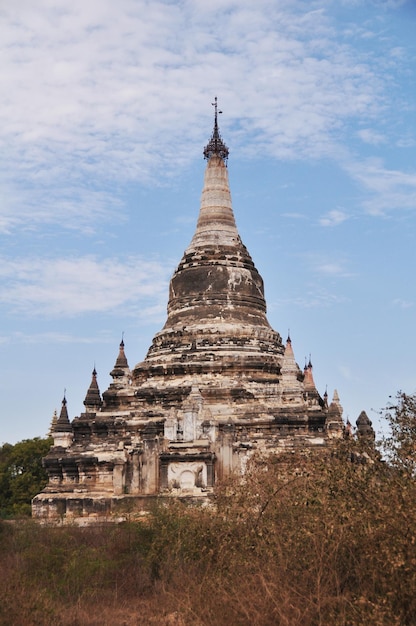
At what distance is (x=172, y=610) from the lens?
16297 mm

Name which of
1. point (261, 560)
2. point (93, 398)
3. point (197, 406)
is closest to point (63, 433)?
point (93, 398)

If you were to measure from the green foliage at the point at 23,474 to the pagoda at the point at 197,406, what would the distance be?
336 inches

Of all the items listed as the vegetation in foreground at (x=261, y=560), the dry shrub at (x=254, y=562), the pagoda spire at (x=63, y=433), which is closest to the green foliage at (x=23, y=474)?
the pagoda spire at (x=63, y=433)

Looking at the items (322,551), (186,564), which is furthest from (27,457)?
(322,551)

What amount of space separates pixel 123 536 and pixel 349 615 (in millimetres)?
11871

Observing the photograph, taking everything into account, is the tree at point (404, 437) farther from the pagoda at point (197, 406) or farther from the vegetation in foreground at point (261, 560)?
the pagoda at point (197, 406)

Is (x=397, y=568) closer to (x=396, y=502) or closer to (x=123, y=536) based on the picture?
(x=396, y=502)

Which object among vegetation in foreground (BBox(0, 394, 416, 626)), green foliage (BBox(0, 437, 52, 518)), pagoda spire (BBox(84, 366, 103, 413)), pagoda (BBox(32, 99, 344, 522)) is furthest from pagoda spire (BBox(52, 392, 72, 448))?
vegetation in foreground (BBox(0, 394, 416, 626))

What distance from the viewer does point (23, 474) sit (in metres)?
44.9

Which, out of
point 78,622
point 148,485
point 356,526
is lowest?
point 78,622

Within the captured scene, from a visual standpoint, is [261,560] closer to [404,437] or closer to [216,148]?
[404,437]

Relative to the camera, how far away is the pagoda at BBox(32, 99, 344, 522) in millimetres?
30469

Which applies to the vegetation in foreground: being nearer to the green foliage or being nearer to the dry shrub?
the dry shrub

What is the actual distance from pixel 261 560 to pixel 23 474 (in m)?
31.7
